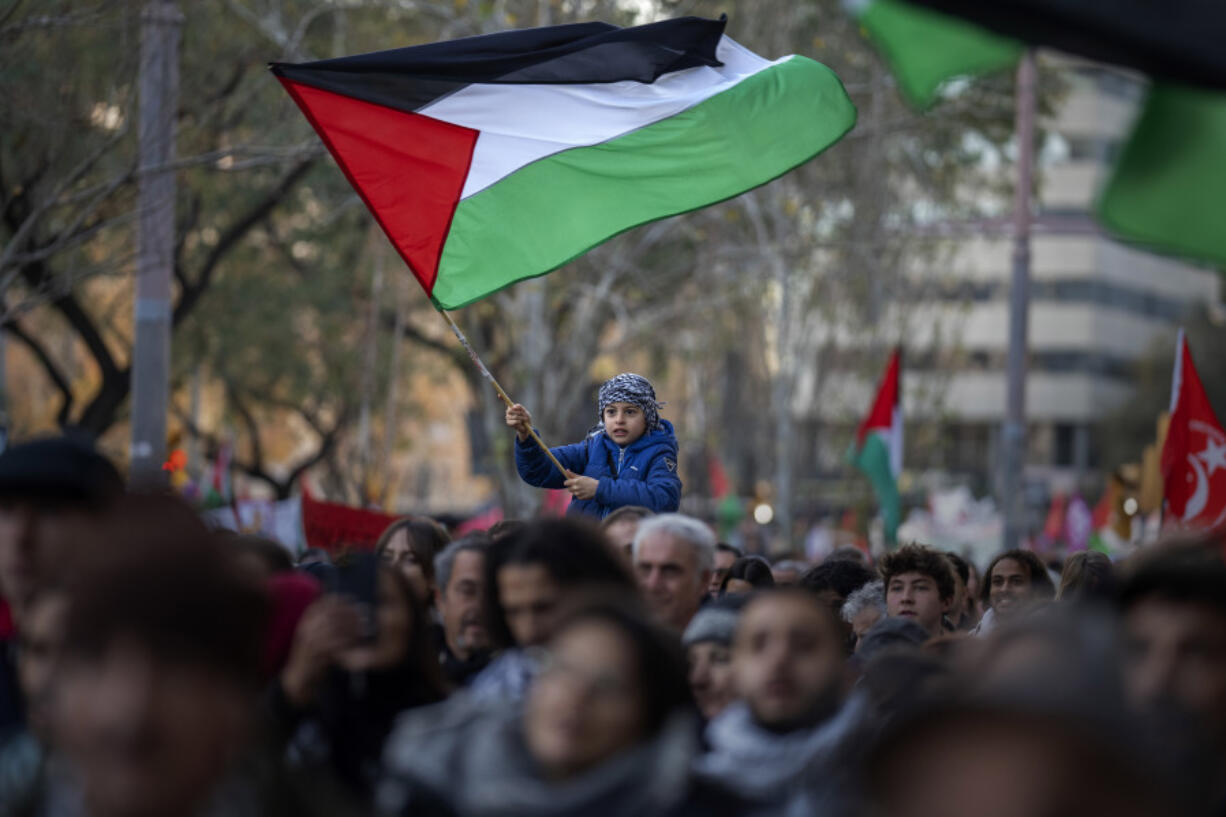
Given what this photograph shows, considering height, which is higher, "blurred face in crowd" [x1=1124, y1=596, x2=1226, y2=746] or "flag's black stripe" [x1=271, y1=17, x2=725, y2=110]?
"flag's black stripe" [x1=271, y1=17, x2=725, y2=110]

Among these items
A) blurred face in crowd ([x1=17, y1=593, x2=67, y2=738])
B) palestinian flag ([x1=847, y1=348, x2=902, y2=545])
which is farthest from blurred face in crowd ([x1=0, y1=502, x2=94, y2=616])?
palestinian flag ([x1=847, y1=348, x2=902, y2=545])

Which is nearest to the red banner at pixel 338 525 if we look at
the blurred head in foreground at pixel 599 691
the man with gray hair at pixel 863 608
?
the man with gray hair at pixel 863 608

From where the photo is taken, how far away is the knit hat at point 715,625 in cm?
479

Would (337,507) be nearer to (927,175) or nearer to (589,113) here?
(589,113)

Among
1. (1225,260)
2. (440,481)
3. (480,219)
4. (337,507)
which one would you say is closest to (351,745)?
(1225,260)

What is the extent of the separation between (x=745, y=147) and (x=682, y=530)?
149 inches

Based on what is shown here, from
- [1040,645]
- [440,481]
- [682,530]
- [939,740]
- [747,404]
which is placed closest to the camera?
[939,740]

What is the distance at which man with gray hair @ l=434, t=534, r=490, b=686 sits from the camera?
5.20 m

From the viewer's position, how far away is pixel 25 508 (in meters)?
4.61

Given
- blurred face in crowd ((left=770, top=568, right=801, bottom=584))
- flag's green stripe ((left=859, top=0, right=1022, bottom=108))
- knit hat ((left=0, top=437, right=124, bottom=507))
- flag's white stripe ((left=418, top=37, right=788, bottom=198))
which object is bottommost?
blurred face in crowd ((left=770, top=568, right=801, bottom=584))

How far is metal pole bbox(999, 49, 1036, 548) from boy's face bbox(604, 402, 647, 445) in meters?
12.0

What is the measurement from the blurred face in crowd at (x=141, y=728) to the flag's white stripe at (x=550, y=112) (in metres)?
5.78

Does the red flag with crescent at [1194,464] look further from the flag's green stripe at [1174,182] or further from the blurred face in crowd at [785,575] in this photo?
the flag's green stripe at [1174,182]

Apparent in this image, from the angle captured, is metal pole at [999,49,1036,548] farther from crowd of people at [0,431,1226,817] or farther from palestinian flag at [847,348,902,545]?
crowd of people at [0,431,1226,817]
